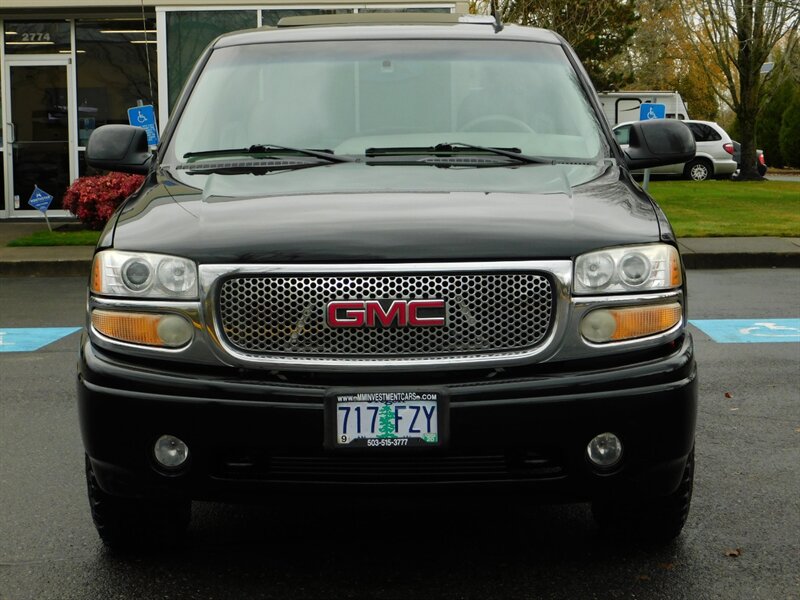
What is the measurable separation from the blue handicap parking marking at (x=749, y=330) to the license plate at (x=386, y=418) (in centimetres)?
578

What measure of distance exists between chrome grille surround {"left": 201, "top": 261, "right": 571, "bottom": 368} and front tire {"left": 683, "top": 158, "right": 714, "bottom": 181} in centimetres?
3010

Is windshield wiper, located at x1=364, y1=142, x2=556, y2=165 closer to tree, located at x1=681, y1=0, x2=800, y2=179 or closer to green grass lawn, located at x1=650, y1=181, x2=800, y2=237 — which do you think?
green grass lawn, located at x1=650, y1=181, x2=800, y2=237

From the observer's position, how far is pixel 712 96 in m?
57.1

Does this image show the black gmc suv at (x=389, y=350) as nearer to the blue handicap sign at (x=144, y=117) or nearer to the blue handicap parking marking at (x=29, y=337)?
the blue handicap parking marking at (x=29, y=337)

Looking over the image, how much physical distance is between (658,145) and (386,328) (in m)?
1.97

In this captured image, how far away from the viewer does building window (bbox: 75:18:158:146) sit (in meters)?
19.0

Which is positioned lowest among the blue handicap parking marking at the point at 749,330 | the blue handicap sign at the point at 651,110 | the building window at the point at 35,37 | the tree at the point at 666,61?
the blue handicap parking marking at the point at 749,330

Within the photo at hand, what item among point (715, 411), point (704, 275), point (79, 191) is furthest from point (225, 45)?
point (79, 191)

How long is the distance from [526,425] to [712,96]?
56.2 metres

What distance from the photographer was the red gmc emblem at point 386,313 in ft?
11.4

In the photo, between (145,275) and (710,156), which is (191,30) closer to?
(145,275)

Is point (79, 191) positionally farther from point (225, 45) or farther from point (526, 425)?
point (526, 425)

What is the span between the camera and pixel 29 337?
9.32 metres

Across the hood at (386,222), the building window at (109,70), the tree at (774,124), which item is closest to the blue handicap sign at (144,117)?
the building window at (109,70)
